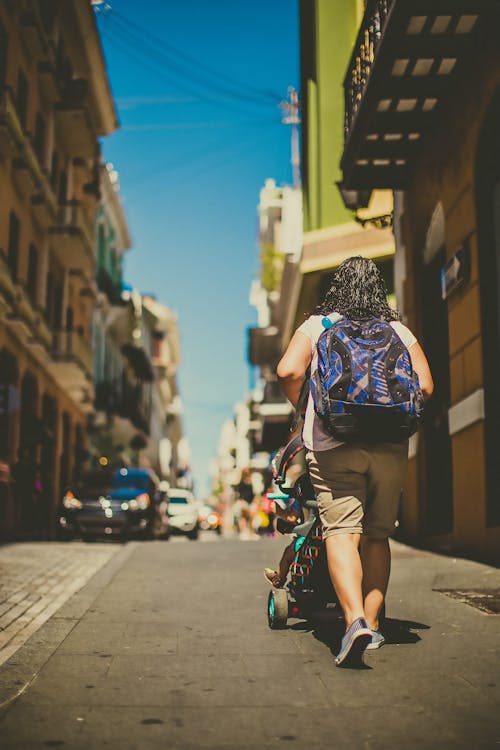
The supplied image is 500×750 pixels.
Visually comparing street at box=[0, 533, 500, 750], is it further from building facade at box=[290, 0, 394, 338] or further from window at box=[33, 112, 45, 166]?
window at box=[33, 112, 45, 166]

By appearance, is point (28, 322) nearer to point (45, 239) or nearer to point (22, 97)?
point (45, 239)

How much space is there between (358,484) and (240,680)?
3.49ft

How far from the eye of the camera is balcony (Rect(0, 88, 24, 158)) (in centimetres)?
1830

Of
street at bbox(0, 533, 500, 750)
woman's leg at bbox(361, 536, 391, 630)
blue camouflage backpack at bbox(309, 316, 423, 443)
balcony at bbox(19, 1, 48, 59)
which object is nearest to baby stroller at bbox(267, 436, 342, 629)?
street at bbox(0, 533, 500, 750)

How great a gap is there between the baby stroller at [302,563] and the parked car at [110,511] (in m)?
13.6

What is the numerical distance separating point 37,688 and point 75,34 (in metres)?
26.1

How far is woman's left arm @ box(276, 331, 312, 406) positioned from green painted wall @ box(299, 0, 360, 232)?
1527 centimetres

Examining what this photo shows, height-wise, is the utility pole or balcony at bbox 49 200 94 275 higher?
the utility pole

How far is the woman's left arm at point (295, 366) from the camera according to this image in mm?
4695

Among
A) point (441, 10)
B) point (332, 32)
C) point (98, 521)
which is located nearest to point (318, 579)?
point (441, 10)

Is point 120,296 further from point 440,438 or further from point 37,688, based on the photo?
point 37,688

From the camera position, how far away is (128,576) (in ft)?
27.8

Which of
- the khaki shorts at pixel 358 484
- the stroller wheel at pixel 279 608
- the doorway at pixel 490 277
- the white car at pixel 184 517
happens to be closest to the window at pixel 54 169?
the white car at pixel 184 517

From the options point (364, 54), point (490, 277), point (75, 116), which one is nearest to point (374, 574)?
point (490, 277)
